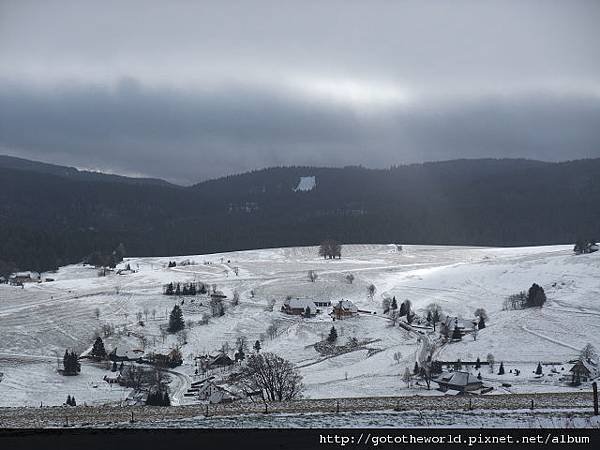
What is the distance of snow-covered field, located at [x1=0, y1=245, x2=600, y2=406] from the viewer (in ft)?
116

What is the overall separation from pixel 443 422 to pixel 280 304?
52.4 m

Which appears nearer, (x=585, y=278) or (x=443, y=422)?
(x=443, y=422)

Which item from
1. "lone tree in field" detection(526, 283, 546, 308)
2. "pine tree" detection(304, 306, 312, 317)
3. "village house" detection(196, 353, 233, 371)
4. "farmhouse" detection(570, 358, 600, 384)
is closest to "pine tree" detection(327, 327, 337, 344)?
"village house" detection(196, 353, 233, 371)

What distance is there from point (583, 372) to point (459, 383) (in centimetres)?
712

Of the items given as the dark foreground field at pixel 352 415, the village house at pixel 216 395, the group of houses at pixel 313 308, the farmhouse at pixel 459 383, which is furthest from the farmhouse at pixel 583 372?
the group of houses at pixel 313 308

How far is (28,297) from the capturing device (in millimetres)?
65562

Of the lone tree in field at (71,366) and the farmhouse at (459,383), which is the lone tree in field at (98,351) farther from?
the farmhouse at (459,383)

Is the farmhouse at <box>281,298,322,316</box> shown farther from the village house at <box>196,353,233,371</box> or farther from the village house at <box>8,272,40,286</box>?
the village house at <box>8,272,40,286</box>

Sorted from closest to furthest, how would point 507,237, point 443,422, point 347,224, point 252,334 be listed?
point 443,422
point 252,334
point 507,237
point 347,224

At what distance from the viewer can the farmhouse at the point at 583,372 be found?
31.4 meters

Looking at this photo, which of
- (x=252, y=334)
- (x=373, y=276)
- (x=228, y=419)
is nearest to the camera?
(x=228, y=419)

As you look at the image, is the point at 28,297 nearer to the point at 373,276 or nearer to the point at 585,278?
the point at 373,276

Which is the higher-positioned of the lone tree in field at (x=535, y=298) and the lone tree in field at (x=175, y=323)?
the lone tree in field at (x=535, y=298)

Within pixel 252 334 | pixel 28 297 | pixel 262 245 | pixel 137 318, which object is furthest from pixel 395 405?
pixel 262 245
